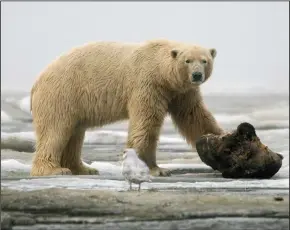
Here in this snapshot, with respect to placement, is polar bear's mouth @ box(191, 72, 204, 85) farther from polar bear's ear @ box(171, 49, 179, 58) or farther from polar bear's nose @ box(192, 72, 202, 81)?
polar bear's ear @ box(171, 49, 179, 58)

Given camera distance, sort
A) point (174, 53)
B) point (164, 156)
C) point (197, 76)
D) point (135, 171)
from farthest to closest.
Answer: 1. point (164, 156)
2. point (174, 53)
3. point (197, 76)
4. point (135, 171)

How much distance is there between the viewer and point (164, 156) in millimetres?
8562

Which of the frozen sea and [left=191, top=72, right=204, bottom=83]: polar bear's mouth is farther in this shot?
[left=191, top=72, right=204, bottom=83]: polar bear's mouth

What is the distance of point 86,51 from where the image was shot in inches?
272

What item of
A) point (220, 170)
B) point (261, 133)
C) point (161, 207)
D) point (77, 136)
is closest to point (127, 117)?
point (77, 136)

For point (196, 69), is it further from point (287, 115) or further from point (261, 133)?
point (287, 115)

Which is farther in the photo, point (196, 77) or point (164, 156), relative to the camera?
point (164, 156)

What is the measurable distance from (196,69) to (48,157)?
1.65m

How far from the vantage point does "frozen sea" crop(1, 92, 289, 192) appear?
217 inches

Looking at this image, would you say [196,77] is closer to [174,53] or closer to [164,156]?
[174,53]

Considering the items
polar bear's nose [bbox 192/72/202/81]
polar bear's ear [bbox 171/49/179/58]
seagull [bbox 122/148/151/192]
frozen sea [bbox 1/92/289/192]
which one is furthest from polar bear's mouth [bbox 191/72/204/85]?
seagull [bbox 122/148/151/192]

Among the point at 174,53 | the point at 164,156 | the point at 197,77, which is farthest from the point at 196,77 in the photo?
the point at 164,156

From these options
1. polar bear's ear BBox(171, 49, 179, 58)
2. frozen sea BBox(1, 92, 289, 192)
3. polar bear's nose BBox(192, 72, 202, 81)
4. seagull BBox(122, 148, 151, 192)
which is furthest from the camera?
polar bear's ear BBox(171, 49, 179, 58)

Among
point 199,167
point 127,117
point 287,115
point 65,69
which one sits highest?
point 65,69
